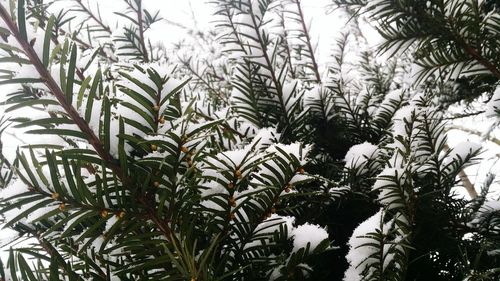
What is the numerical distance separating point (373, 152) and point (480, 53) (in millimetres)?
410

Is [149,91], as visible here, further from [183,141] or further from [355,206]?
[355,206]

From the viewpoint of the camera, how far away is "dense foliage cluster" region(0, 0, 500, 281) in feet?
1.98

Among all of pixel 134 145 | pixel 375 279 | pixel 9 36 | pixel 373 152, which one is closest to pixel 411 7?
pixel 373 152

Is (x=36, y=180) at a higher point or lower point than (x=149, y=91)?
lower

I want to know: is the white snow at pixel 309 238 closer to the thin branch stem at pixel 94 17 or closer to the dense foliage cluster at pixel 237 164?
the dense foliage cluster at pixel 237 164

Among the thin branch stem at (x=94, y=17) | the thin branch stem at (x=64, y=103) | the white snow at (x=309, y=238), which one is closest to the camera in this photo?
the thin branch stem at (x=64, y=103)

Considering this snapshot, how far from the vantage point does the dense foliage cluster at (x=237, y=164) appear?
60 centimetres

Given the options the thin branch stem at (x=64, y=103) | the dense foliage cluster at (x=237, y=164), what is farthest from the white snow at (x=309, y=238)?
the thin branch stem at (x=64, y=103)

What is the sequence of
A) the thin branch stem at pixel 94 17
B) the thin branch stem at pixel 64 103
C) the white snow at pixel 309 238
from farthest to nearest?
the thin branch stem at pixel 94 17 < the white snow at pixel 309 238 < the thin branch stem at pixel 64 103

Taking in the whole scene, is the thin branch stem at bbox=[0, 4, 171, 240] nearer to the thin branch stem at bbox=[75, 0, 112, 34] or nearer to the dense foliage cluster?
the dense foliage cluster

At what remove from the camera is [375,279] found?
805mm

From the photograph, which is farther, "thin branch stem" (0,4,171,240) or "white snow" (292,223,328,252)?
"white snow" (292,223,328,252)

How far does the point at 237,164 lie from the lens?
2.28 feet

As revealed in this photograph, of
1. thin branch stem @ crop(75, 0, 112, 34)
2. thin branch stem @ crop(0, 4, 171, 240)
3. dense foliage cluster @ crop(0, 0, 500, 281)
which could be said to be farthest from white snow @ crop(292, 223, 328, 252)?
thin branch stem @ crop(75, 0, 112, 34)
